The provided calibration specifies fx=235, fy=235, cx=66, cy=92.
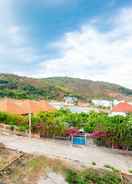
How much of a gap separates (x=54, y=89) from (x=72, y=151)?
82551 millimetres

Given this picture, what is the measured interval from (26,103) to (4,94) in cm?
3573

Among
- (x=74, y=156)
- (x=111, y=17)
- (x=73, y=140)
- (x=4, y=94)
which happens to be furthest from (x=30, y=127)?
(x=4, y=94)

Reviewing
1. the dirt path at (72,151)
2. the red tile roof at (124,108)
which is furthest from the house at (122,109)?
the dirt path at (72,151)

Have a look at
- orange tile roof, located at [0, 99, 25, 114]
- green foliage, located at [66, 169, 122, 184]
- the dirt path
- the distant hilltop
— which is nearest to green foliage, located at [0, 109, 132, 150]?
the dirt path

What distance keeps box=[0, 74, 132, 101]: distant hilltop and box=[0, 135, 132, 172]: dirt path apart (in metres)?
46.6

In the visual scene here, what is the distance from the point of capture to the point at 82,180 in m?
10.4

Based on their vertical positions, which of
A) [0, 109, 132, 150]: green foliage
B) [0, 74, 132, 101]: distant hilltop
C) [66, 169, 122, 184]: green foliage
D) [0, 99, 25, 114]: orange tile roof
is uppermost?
[0, 74, 132, 101]: distant hilltop

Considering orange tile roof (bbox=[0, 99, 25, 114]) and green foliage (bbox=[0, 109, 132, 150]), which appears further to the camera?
orange tile roof (bbox=[0, 99, 25, 114])

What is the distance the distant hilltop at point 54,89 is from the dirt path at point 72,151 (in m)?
46.6

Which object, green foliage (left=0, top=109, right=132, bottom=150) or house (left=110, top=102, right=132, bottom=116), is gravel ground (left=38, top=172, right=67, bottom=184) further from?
house (left=110, top=102, right=132, bottom=116)

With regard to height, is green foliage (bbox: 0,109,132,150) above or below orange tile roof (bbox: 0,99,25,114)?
below

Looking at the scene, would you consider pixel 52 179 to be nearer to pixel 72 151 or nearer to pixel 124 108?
pixel 72 151

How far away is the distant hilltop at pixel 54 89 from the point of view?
75.7 m

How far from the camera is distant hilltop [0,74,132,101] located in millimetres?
75669
